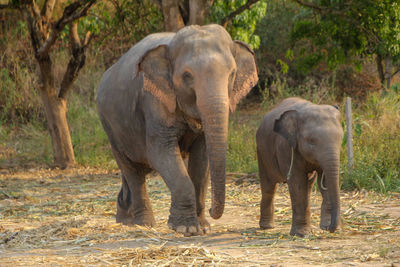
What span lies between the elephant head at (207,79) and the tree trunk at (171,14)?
5.13 metres

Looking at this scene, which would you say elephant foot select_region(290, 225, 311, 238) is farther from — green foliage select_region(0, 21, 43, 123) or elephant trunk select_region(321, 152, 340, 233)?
green foliage select_region(0, 21, 43, 123)

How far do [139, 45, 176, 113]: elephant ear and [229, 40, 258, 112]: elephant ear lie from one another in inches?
24.4

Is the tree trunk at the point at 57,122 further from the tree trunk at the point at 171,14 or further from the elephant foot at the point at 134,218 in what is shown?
the elephant foot at the point at 134,218

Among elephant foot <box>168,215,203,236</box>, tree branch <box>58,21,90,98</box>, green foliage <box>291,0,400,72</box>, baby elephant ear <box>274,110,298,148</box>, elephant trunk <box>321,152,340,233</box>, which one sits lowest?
elephant foot <box>168,215,203,236</box>

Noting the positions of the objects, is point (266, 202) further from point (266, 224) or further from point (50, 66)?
point (50, 66)

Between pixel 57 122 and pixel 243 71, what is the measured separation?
7553 mm

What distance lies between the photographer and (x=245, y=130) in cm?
1322

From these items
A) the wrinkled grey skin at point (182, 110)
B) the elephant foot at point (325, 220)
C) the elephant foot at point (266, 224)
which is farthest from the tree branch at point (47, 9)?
the elephant foot at point (325, 220)

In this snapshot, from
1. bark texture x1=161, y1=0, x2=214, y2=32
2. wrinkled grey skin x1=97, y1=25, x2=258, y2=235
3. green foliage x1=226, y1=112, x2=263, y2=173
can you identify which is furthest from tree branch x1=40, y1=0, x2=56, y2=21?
wrinkled grey skin x1=97, y1=25, x2=258, y2=235

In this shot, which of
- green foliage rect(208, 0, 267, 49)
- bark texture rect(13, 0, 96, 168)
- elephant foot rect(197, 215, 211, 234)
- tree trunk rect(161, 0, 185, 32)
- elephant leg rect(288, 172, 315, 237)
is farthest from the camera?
green foliage rect(208, 0, 267, 49)

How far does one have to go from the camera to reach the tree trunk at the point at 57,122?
13109 millimetres

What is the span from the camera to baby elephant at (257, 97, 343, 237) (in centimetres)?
599

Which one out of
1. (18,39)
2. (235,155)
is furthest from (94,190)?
(18,39)

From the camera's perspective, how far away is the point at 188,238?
20.8 ft
